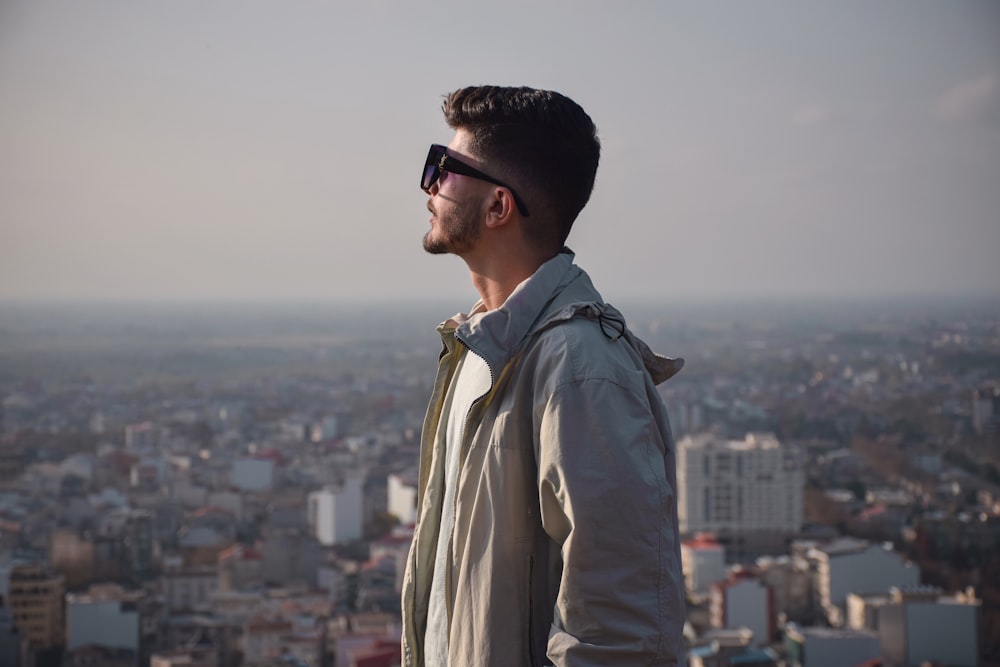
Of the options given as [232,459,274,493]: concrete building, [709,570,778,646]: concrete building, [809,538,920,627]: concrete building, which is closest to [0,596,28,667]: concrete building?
[709,570,778,646]: concrete building

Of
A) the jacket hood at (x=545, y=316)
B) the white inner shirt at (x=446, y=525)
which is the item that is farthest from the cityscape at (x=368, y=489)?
the jacket hood at (x=545, y=316)

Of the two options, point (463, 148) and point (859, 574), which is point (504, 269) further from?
point (859, 574)

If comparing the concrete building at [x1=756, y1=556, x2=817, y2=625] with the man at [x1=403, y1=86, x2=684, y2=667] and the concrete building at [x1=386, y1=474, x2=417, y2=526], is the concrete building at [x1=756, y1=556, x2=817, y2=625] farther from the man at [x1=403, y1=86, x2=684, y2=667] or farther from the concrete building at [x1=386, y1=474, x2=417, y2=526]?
the man at [x1=403, y1=86, x2=684, y2=667]

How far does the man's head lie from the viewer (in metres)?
1.05

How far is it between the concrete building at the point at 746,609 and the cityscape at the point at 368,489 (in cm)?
3

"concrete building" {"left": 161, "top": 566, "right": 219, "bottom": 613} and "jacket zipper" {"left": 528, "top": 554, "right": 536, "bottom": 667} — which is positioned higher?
"jacket zipper" {"left": 528, "top": 554, "right": 536, "bottom": 667}

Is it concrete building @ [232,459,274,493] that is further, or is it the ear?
concrete building @ [232,459,274,493]

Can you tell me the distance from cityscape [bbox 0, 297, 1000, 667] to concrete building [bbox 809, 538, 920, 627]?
0.03m

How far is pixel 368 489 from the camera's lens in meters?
17.5

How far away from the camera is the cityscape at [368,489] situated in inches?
389

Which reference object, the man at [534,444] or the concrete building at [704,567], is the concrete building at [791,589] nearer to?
the concrete building at [704,567]

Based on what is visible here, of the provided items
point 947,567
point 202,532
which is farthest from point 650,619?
point 202,532

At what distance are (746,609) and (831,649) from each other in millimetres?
1644

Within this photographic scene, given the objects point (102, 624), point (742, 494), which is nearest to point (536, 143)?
point (102, 624)
